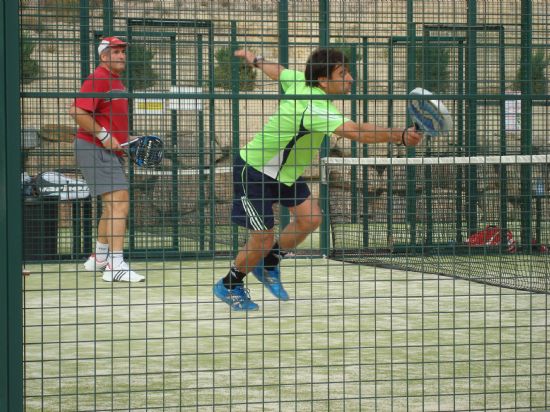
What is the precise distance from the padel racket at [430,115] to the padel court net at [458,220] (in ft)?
0.68

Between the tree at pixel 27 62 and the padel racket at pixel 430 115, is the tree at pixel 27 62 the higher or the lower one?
the higher one

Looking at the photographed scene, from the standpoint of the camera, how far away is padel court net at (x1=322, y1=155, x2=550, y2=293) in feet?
14.8

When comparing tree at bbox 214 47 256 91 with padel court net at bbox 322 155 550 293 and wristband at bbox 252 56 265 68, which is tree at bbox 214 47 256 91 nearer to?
wristband at bbox 252 56 265 68

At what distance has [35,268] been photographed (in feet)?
34.3

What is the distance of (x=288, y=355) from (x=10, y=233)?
2.44 meters

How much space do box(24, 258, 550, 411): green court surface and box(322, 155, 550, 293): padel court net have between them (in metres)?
0.24

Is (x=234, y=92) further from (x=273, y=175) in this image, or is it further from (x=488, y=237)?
(x=488, y=237)

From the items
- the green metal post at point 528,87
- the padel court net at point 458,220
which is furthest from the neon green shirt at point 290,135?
the green metal post at point 528,87

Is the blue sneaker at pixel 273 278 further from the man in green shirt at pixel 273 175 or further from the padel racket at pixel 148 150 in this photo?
the padel racket at pixel 148 150

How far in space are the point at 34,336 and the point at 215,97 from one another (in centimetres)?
315

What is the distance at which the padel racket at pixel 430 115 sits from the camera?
4188 millimetres

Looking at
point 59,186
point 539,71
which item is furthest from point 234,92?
point 59,186

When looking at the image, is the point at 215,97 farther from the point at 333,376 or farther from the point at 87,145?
the point at 87,145

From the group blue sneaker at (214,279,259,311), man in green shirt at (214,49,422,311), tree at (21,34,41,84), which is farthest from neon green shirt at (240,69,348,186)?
tree at (21,34,41,84)
